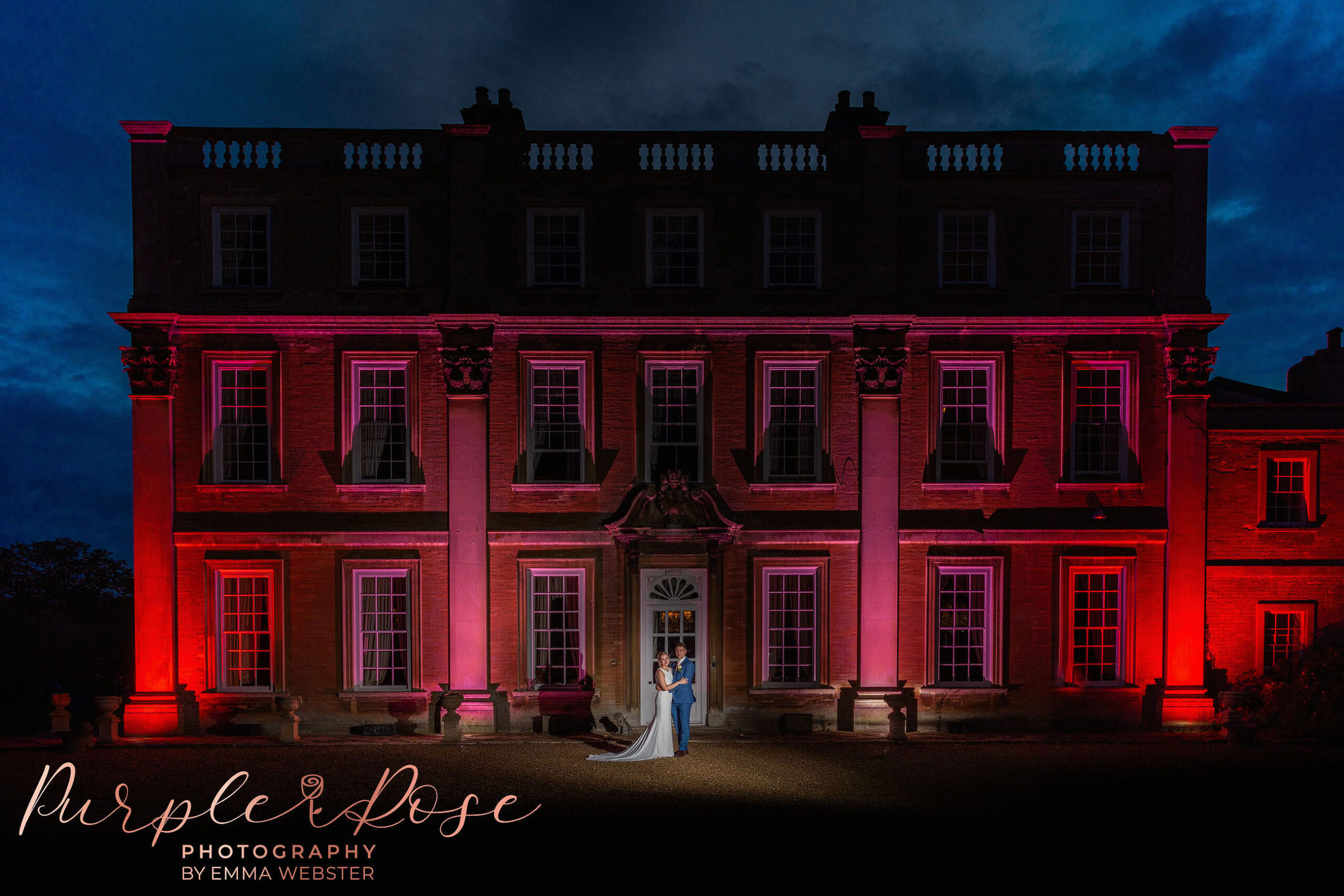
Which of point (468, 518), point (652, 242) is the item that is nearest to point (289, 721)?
point (468, 518)

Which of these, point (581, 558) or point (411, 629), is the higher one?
point (581, 558)

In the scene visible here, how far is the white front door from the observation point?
666 inches

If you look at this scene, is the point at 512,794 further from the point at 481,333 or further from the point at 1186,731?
the point at 1186,731

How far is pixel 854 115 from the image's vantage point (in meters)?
17.8

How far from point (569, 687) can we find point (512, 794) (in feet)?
15.7

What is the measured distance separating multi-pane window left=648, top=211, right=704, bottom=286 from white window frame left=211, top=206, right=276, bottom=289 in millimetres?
8322

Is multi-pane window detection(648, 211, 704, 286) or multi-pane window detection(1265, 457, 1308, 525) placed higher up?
multi-pane window detection(648, 211, 704, 286)

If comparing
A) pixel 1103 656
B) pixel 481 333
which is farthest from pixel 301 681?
pixel 1103 656

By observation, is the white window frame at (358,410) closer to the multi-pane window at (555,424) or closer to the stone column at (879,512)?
the multi-pane window at (555,424)

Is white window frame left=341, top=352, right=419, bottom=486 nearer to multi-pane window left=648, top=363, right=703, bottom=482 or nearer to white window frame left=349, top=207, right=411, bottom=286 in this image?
white window frame left=349, top=207, right=411, bottom=286

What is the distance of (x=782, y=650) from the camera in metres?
17.1

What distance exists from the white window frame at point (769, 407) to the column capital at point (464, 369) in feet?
19.7

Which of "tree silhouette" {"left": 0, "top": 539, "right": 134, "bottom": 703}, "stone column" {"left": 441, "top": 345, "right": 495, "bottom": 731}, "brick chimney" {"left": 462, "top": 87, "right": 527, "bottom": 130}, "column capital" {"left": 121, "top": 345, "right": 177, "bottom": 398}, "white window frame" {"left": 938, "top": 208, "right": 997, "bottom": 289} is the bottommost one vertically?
"tree silhouette" {"left": 0, "top": 539, "right": 134, "bottom": 703}

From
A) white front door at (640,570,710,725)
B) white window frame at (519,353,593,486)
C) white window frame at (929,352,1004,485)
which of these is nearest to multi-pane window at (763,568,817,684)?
white front door at (640,570,710,725)
